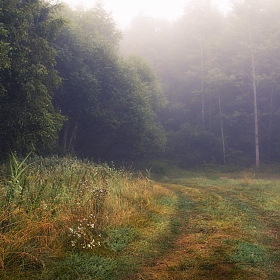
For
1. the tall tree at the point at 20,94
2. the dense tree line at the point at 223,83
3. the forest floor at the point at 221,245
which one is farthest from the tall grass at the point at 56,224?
the dense tree line at the point at 223,83

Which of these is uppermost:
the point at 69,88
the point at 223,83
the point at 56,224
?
the point at 223,83

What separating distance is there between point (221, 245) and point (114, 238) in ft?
6.61

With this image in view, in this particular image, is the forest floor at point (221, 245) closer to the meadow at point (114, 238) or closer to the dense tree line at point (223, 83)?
the meadow at point (114, 238)

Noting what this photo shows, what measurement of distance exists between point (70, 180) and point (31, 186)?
6.26ft

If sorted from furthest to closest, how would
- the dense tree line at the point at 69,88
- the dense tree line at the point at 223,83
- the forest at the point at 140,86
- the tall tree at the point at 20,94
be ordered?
the dense tree line at the point at 223,83 < the forest at the point at 140,86 < the dense tree line at the point at 69,88 < the tall tree at the point at 20,94

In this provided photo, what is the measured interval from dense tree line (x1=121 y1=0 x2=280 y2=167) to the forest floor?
870 inches

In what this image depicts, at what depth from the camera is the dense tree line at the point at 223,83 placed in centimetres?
3138

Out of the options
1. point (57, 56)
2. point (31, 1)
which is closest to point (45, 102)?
point (31, 1)

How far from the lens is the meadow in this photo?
455 centimetres

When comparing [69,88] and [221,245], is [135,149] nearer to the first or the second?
[69,88]

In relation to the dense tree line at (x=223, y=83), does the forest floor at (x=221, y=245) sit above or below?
below

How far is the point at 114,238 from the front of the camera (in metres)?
6.13

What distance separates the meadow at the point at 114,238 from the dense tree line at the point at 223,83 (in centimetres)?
2402

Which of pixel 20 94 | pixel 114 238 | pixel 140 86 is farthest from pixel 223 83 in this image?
pixel 114 238
